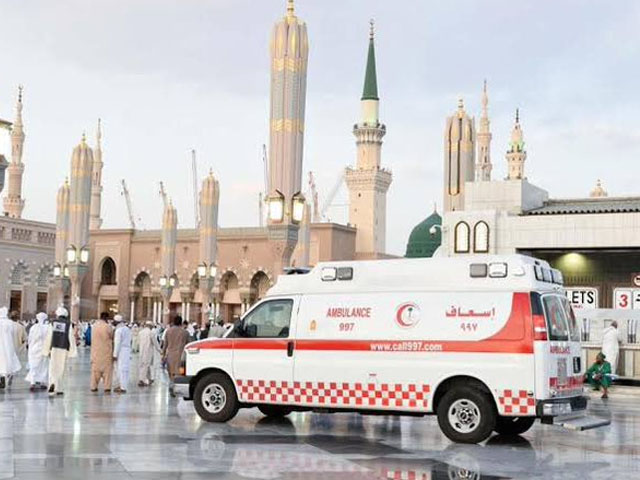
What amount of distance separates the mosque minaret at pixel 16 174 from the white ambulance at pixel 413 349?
68.7 meters

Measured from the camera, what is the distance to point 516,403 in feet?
34.6

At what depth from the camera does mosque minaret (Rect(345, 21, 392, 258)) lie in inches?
3287

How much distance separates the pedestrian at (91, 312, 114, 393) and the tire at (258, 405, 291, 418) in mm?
4342

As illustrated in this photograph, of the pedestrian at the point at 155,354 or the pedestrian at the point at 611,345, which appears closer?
the pedestrian at the point at 155,354

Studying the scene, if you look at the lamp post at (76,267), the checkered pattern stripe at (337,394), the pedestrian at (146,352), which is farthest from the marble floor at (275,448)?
the lamp post at (76,267)

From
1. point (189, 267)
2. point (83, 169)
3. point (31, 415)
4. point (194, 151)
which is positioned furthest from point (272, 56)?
point (194, 151)

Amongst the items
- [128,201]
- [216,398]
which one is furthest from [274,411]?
[128,201]

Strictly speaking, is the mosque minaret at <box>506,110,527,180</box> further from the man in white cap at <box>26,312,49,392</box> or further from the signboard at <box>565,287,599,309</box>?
the man in white cap at <box>26,312,49,392</box>

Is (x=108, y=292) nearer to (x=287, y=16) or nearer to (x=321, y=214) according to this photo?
(x=287, y=16)

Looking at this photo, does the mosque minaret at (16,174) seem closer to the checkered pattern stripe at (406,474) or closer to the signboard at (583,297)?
the signboard at (583,297)

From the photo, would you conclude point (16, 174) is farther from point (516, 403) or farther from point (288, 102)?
point (516, 403)

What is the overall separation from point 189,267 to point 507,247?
44.8 meters

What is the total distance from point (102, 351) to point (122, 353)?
4.46 feet

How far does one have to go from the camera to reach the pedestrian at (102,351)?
54.1 feet
